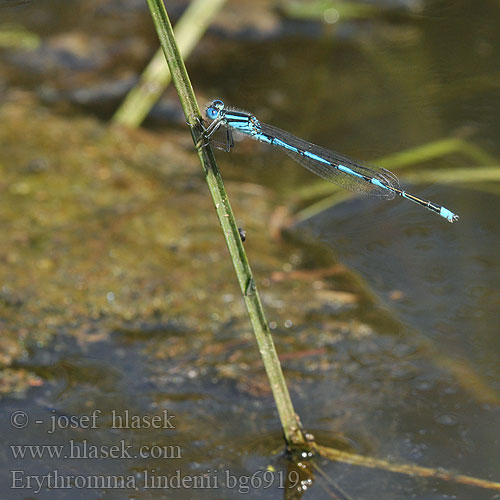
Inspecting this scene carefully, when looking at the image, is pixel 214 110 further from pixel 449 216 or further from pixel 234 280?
pixel 234 280

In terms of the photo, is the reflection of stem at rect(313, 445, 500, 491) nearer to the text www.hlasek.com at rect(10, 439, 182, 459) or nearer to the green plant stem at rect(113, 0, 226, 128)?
the text www.hlasek.com at rect(10, 439, 182, 459)

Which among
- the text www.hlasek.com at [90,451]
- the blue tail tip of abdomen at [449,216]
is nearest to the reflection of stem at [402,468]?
the text www.hlasek.com at [90,451]

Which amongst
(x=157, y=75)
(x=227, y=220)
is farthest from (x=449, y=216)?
(x=157, y=75)

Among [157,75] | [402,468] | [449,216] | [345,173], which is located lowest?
[402,468]

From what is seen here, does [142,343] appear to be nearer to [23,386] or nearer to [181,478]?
[23,386]

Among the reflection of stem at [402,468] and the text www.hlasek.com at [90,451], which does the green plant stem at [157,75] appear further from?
the reflection of stem at [402,468]

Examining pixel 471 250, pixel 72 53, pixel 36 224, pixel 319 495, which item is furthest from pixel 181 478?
pixel 72 53
